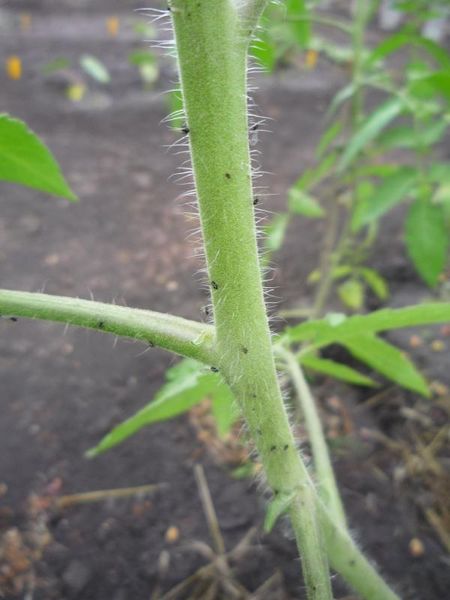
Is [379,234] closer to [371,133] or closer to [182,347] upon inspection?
[371,133]

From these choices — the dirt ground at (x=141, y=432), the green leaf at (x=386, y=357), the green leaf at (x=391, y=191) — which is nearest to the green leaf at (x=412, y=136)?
the green leaf at (x=391, y=191)

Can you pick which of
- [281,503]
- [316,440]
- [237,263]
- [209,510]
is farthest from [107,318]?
[209,510]

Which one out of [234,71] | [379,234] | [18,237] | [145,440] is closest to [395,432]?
[145,440]

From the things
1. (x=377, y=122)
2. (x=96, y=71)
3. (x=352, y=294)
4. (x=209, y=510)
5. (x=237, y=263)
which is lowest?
(x=209, y=510)

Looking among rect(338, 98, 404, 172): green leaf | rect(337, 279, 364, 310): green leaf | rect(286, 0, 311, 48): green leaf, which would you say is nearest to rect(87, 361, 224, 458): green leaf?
rect(338, 98, 404, 172): green leaf

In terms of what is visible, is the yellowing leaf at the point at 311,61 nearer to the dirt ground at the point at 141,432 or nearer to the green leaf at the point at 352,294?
the dirt ground at the point at 141,432

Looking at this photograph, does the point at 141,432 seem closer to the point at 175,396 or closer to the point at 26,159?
the point at 175,396
